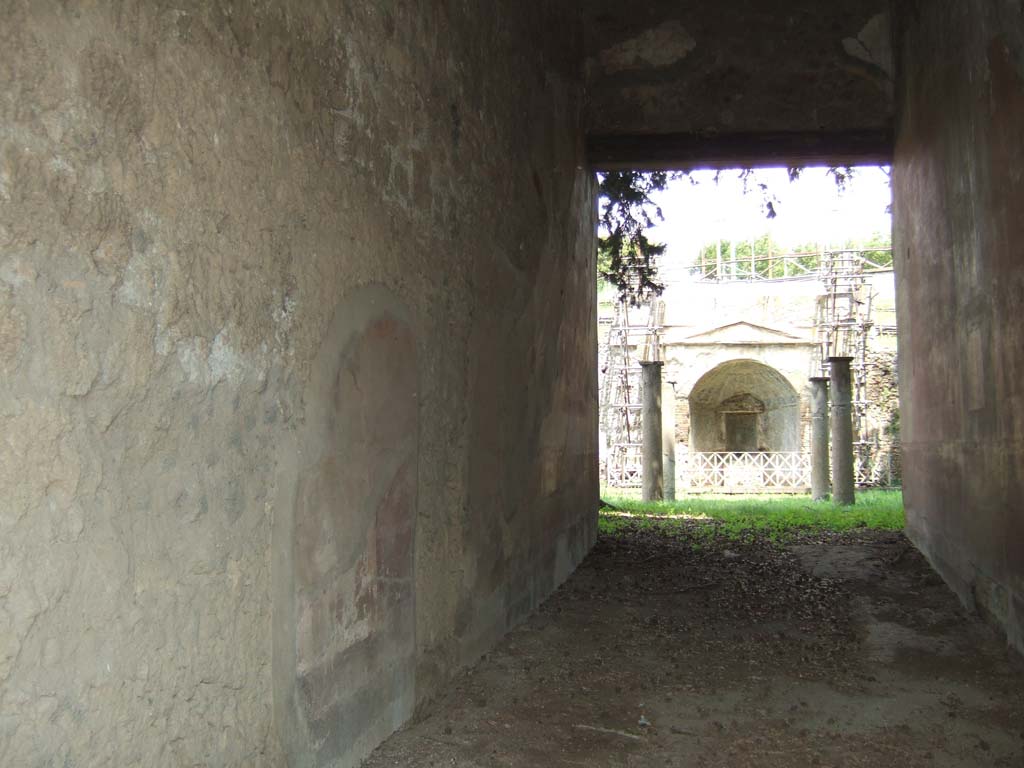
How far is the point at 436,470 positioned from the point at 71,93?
86.4 inches

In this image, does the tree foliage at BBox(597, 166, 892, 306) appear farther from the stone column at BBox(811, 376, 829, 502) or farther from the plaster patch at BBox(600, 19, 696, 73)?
the stone column at BBox(811, 376, 829, 502)

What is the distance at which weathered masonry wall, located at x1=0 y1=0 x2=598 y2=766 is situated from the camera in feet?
5.11

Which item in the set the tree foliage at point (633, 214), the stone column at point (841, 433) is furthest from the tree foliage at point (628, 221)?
the stone column at point (841, 433)

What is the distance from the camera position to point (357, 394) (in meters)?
2.76

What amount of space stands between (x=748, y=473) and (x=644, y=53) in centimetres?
1581

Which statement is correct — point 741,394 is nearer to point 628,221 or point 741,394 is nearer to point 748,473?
point 748,473

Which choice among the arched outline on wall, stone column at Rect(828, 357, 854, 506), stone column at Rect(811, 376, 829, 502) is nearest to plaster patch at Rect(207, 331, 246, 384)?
stone column at Rect(828, 357, 854, 506)

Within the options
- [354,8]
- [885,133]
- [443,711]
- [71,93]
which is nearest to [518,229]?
[354,8]

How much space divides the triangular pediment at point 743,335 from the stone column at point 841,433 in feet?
28.0

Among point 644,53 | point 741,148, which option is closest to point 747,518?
point 741,148

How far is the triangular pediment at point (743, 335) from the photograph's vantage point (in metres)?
22.3

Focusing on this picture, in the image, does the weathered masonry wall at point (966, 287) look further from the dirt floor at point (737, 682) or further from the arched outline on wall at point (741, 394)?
the arched outline on wall at point (741, 394)

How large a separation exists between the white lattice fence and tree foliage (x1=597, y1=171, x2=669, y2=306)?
12659 mm

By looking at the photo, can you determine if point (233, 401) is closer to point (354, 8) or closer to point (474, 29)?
point (354, 8)
